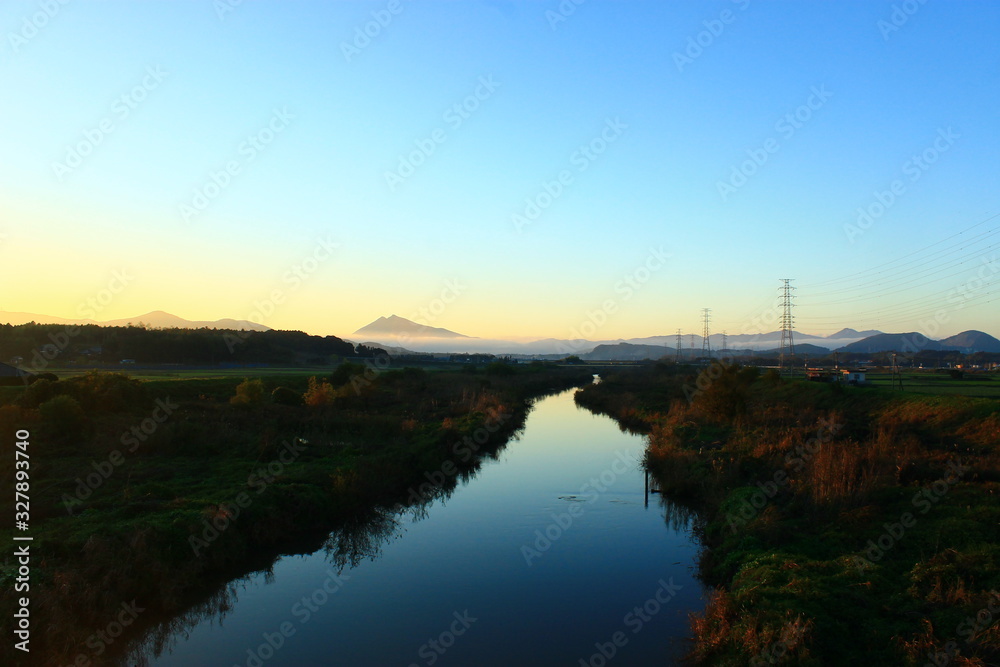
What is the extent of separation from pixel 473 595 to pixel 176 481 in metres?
9.59

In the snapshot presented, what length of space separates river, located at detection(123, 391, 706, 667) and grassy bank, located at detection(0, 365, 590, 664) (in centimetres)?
96

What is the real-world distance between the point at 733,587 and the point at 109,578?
10838 millimetres

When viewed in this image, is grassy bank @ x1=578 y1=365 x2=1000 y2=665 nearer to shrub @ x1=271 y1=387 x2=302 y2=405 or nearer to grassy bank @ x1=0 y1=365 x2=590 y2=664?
grassy bank @ x1=0 y1=365 x2=590 y2=664

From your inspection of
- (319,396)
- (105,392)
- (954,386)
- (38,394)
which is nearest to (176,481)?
(38,394)

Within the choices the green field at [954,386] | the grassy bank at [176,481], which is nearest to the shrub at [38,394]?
the grassy bank at [176,481]

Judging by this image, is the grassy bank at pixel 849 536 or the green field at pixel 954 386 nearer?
the grassy bank at pixel 849 536

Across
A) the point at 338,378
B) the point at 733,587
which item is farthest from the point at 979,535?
the point at 338,378

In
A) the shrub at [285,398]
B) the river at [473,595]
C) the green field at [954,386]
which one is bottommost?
the river at [473,595]

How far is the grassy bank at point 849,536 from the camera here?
798cm

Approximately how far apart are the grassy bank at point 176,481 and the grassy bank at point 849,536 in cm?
935

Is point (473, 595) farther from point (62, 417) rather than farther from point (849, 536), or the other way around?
point (62, 417)

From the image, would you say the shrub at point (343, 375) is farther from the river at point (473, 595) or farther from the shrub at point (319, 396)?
the river at point (473, 595)

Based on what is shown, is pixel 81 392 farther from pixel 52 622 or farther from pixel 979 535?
pixel 979 535

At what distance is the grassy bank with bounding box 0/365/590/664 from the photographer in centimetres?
1030
